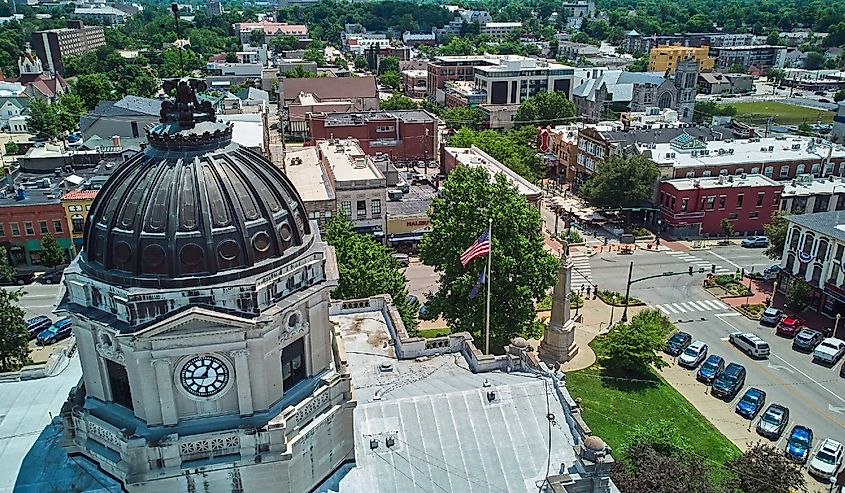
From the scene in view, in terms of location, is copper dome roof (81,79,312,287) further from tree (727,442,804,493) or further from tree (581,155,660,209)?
tree (581,155,660,209)

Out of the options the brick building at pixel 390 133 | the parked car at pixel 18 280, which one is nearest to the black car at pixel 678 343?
the parked car at pixel 18 280

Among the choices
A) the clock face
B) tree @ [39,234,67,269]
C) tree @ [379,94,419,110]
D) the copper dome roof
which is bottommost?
tree @ [39,234,67,269]

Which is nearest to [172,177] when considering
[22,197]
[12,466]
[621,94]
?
[12,466]

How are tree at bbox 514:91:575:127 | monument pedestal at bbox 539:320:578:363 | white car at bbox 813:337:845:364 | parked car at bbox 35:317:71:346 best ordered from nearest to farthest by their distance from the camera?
white car at bbox 813:337:845:364
monument pedestal at bbox 539:320:578:363
parked car at bbox 35:317:71:346
tree at bbox 514:91:575:127

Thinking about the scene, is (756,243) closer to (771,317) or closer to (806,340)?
(771,317)

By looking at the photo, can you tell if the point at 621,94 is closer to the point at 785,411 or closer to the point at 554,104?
the point at 554,104

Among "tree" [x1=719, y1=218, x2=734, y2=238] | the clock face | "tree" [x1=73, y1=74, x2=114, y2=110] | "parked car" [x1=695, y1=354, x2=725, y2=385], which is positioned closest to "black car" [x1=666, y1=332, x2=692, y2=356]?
"parked car" [x1=695, y1=354, x2=725, y2=385]

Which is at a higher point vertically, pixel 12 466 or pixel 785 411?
pixel 12 466
